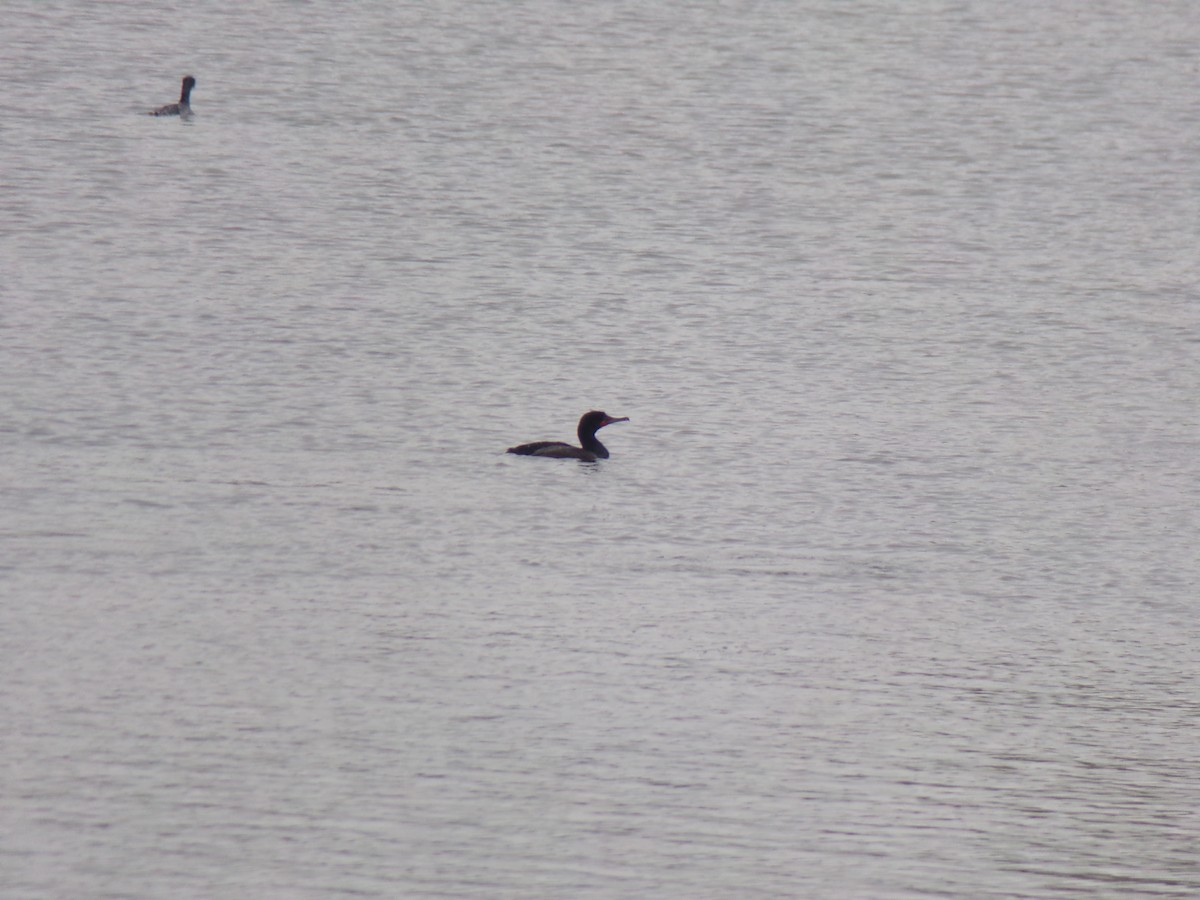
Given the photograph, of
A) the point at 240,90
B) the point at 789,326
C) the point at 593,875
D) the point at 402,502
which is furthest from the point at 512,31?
the point at 593,875

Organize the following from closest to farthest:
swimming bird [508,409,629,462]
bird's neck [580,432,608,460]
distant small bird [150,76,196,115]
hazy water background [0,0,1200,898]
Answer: hazy water background [0,0,1200,898] < swimming bird [508,409,629,462] < bird's neck [580,432,608,460] < distant small bird [150,76,196,115]

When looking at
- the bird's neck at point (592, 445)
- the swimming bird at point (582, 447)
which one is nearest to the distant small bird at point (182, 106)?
the swimming bird at point (582, 447)

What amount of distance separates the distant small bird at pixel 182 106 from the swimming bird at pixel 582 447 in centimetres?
1772

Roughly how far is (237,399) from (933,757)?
1010 cm

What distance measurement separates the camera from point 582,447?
19109 mm

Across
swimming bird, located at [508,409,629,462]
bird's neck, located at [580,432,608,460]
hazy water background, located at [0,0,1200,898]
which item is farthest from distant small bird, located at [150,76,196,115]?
bird's neck, located at [580,432,608,460]

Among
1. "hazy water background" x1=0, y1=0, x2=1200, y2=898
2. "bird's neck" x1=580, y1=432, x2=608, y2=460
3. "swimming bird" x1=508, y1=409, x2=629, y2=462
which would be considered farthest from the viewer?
"bird's neck" x1=580, y1=432, x2=608, y2=460

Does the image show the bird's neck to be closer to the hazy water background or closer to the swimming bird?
the swimming bird

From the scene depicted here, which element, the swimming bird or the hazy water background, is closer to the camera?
the hazy water background

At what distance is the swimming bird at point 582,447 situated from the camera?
18781mm

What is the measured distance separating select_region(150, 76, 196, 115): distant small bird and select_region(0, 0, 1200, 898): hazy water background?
265 mm

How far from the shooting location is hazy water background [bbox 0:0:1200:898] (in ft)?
35.9

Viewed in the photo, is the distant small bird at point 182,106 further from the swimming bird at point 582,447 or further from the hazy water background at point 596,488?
the swimming bird at point 582,447

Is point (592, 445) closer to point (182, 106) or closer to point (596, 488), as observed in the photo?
point (596, 488)
